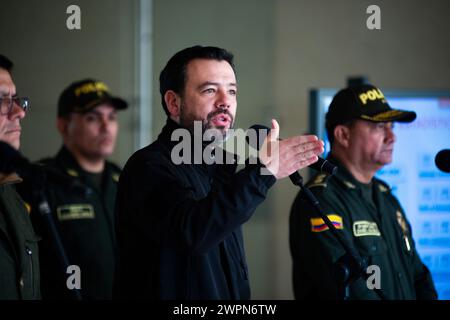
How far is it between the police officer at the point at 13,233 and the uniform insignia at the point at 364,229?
110 cm

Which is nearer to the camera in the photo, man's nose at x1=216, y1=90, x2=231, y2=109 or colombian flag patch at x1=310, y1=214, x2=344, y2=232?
man's nose at x1=216, y1=90, x2=231, y2=109

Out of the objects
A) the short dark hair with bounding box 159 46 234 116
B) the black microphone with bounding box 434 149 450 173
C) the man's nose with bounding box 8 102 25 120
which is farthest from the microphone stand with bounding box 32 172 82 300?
the black microphone with bounding box 434 149 450 173

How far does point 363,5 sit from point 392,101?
958 mm

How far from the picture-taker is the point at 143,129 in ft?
12.1

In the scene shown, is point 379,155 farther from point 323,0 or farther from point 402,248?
point 323,0

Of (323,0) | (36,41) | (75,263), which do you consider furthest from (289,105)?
(75,263)

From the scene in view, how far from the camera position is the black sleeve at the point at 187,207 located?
53.2 inches

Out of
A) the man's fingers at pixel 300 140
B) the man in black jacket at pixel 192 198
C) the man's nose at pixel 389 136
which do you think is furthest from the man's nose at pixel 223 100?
the man's nose at pixel 389 136

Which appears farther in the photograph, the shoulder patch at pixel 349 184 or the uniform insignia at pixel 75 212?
the uniform insignia at pixel 75 212

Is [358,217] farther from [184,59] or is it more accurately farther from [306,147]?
[184,59]

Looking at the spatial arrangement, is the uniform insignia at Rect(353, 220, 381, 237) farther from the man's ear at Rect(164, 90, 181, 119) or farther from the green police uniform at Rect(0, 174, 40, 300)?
the green police uniform at Rect(0, 174, 40, 300)

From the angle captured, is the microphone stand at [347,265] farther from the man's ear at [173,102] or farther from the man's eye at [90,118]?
the man's eye at [90,118]

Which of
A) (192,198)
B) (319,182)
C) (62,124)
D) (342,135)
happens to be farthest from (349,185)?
(62,124)

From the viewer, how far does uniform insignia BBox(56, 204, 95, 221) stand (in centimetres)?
253
